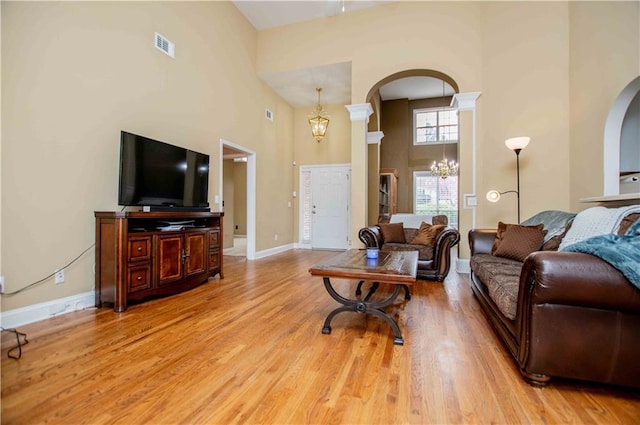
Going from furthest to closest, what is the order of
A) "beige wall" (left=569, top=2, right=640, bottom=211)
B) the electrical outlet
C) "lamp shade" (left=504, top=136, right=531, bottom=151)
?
"lamp shade" (left=504, top=136, right=531, bottom=151), "beige wall" (left=569, top=2, right=640, bottom=211), the electrical outlet

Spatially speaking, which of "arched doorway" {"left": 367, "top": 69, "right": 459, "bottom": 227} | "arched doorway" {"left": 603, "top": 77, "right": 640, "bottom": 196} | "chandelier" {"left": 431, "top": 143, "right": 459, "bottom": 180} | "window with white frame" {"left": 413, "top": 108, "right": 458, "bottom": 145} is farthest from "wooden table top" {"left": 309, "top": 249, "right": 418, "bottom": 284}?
"window with white frame" {"left": 413, "top": 108, "right": 458, "bottom": 145}

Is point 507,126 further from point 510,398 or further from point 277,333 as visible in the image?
point 277,333

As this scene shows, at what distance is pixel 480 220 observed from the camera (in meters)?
4.36

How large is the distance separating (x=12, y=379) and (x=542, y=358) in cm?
274

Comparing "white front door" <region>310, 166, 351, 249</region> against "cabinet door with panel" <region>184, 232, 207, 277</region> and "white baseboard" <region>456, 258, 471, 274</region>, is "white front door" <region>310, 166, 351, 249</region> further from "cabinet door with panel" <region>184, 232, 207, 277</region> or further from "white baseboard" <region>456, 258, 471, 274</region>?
"cabinet door with panel" <region>184, 232, 207, 277</region>

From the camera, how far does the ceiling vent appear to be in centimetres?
345

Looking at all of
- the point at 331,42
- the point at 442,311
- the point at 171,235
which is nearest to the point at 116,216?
the point at 171,235

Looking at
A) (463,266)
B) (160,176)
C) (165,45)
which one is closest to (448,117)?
(463,266)

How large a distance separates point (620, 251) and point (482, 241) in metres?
2.11

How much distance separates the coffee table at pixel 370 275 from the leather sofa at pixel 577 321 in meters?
0.67

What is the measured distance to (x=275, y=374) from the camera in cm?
162

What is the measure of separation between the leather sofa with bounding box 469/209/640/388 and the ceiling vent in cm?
419

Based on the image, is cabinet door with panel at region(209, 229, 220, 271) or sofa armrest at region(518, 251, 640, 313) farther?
cabinet door with panel at region(209, 229, 220, 271)

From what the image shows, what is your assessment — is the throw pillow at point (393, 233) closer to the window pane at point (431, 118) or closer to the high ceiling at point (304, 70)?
the high ceiling at point (304, 70)
